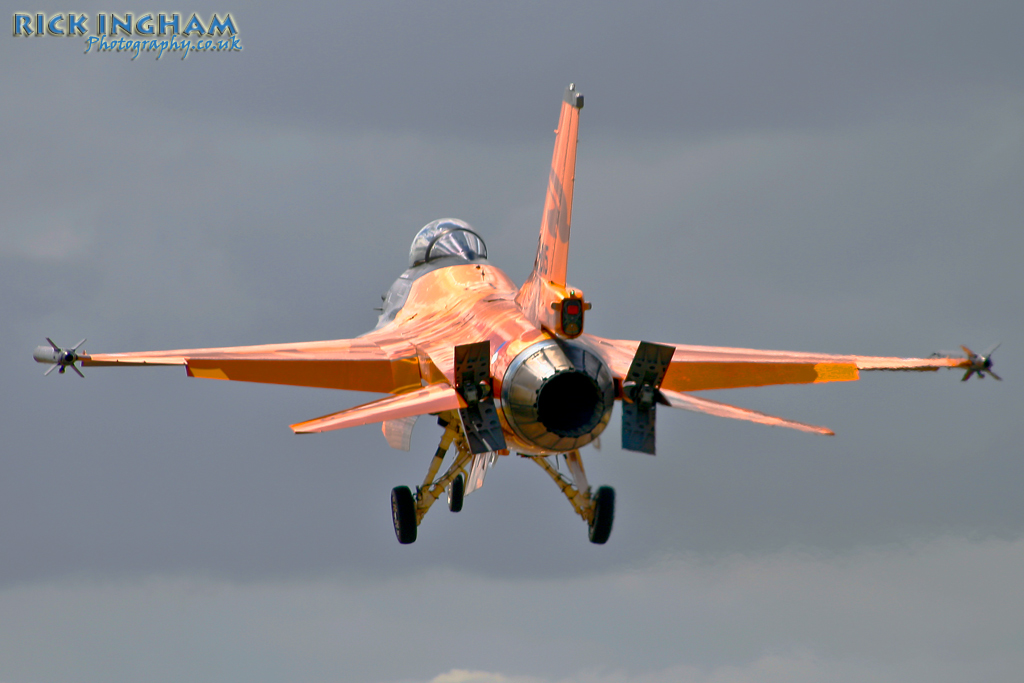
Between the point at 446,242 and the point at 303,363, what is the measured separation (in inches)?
299

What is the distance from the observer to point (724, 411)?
2752cm

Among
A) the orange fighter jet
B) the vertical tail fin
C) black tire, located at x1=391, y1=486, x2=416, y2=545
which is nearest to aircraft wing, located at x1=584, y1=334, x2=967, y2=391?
the orange fighter jet

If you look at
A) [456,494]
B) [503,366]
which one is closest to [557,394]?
[503,366]

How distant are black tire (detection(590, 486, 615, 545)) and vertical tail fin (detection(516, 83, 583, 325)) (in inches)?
210

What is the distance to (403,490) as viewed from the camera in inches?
1286

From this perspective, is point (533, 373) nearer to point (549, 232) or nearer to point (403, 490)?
point (549, 232)

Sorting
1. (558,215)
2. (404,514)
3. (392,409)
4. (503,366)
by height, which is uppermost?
(558,215)

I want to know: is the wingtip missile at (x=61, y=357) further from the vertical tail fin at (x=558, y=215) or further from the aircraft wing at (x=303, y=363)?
A: the vertical tail fin at (x=558, y=215)

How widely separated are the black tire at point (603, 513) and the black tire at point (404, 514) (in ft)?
13.3

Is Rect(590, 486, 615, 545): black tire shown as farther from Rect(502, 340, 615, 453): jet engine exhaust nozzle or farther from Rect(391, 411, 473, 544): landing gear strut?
Rect(502, 340, 615, 453): jet engine exhaust nozzle

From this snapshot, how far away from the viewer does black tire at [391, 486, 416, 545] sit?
32562mm

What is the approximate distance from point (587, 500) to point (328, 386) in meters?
6.48

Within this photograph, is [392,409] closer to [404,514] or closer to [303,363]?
[303,363]

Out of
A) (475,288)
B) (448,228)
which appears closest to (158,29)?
(448,228)
